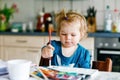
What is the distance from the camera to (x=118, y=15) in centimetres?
370

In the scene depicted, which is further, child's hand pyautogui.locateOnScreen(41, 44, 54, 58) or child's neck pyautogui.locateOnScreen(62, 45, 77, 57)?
child's neck pyautogui.locateOnScreen(62, 45, 77, 57)

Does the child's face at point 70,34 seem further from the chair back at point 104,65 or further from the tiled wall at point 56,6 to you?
the tiled wall at point 56,6

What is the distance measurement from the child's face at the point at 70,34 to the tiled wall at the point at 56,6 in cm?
217

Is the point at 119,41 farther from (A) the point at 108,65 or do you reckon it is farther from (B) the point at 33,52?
(A) the point at 108,65

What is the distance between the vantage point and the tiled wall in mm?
3771

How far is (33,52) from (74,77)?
7.84 feet

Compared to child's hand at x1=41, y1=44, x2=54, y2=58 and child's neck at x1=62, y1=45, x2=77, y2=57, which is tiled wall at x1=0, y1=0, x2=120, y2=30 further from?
child's hand at x1=41, y1=44, x2=54, y2=58

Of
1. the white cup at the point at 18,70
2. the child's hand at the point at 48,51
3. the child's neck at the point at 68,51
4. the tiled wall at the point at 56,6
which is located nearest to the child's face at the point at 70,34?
the child's neck at the point at 68,51

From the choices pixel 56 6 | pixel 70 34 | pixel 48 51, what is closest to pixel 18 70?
pixel 48 51

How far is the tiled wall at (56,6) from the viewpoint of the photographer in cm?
377

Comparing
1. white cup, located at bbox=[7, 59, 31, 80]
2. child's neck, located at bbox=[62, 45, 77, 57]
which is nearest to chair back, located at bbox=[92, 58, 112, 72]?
child's neck, located at bbox=[62, 45, 77, 57]

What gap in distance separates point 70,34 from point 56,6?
2.34m

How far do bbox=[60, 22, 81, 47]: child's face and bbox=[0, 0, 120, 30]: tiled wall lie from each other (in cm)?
217

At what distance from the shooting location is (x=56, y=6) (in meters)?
3.93
